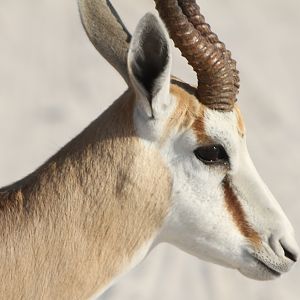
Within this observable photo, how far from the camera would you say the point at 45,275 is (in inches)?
169

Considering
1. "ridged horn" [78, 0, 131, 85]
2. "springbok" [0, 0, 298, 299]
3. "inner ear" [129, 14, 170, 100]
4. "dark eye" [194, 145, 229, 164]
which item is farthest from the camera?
"ridged horn" [78, 0, 131, 85]

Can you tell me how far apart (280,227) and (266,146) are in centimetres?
698

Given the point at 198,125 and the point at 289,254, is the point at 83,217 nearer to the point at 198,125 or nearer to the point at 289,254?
the point at 198,125

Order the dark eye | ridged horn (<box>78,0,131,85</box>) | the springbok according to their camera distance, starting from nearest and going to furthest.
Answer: the springbok < the dark eye < ridged horn (<box>78,0,131,85</box>)

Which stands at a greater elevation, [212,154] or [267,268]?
[212,154]

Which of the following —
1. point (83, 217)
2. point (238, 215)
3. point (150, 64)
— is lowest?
point (238, 215)

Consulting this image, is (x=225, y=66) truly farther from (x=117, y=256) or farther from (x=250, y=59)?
(x=250, y=59)

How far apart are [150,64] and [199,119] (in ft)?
1.12

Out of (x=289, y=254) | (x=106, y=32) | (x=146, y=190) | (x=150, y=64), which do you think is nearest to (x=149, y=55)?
(x=150, y=64)

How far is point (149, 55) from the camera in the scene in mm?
4219

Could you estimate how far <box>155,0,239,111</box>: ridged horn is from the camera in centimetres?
445

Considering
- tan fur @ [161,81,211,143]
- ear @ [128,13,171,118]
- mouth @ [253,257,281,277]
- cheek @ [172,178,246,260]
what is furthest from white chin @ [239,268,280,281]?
ear @ [128,13,171,118]

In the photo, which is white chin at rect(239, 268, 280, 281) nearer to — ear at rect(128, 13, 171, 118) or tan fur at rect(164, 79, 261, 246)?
tan fur at rect(164, 79, 261, 246)

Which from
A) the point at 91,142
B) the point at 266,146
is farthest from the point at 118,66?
the point at 266,146
